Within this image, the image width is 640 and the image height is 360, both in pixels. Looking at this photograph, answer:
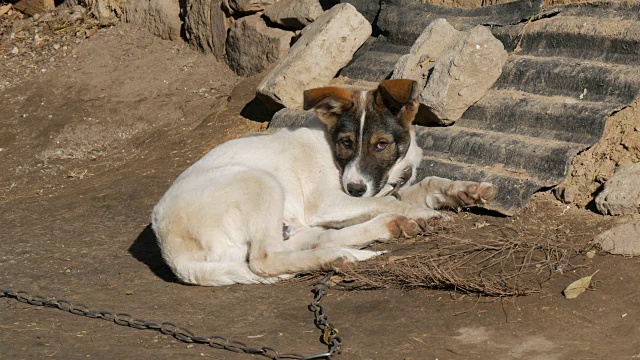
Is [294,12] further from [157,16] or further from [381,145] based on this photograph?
[381,145]

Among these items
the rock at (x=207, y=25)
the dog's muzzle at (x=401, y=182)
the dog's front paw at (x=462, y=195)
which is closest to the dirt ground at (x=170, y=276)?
the dog's front paw at (x=462, y=195)

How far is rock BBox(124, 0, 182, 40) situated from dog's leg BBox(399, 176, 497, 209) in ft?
20.1

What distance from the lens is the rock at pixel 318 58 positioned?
8.36 metres

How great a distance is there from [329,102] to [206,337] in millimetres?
2175

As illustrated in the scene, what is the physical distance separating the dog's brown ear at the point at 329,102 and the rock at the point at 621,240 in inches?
79.0

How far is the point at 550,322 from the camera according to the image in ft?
14.5

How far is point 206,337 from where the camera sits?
15.2 ft

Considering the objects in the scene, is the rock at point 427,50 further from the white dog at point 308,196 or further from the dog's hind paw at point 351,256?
the dog's hind paw at point 351,256

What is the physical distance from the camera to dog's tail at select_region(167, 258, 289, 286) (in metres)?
5.35

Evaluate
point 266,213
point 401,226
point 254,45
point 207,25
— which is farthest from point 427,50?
point 207,25

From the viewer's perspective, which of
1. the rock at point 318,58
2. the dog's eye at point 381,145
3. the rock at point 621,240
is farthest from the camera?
the rock at point 318,58

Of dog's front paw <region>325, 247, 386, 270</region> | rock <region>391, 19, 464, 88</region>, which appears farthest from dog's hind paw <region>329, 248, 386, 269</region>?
rock <region>391, 19, 464, 88</region>

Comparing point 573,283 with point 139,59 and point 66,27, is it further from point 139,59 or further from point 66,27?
point 66,27

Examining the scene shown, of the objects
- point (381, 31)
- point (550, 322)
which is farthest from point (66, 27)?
point (550, 322)
